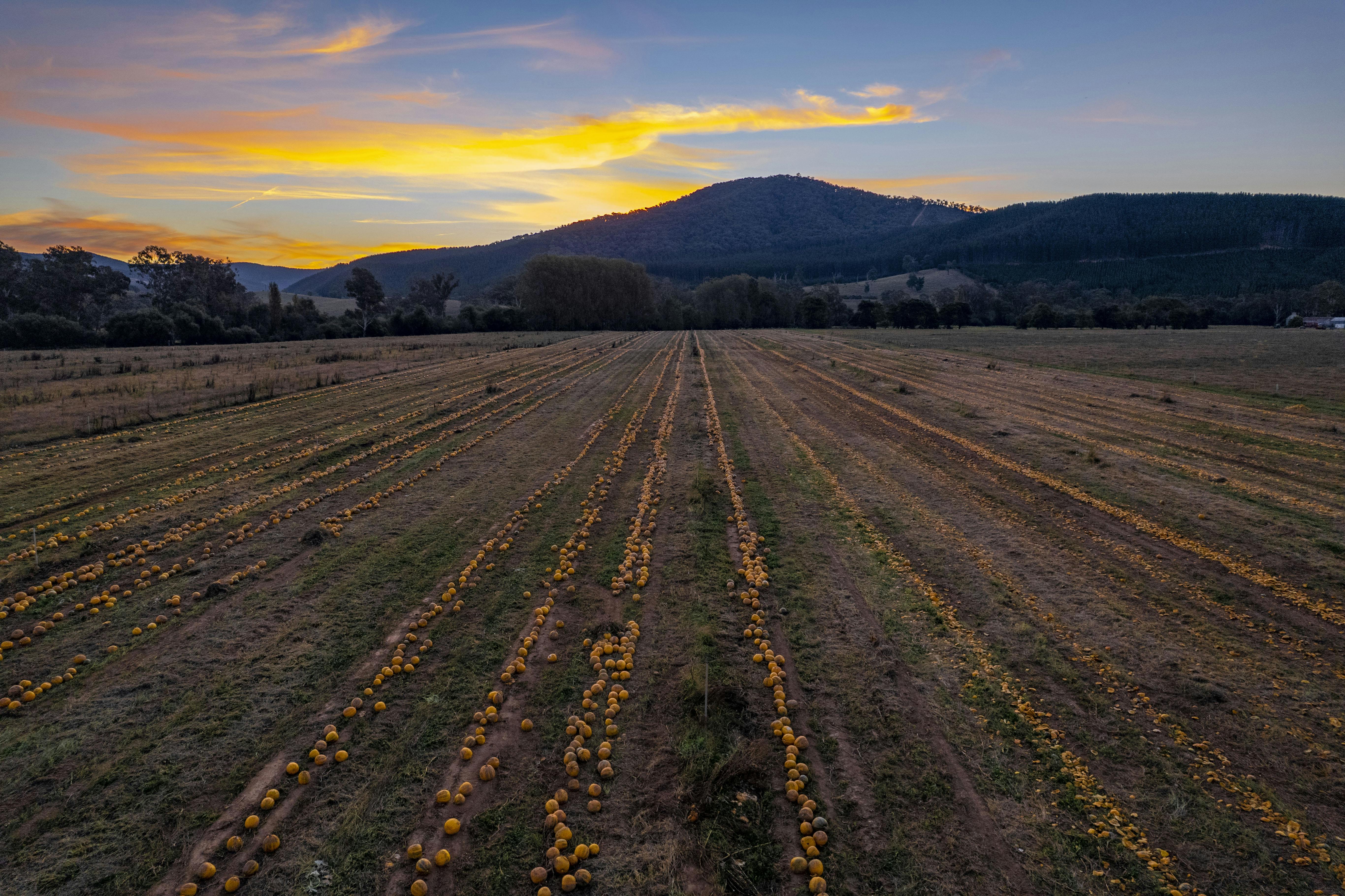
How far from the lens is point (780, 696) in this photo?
6.28 meters

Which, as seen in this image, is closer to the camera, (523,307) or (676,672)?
(676,672)

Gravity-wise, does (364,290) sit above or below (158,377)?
above

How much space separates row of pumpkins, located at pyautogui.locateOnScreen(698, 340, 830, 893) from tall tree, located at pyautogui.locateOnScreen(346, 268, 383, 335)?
10512 centimetres

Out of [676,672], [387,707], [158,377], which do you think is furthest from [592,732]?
[158,377]

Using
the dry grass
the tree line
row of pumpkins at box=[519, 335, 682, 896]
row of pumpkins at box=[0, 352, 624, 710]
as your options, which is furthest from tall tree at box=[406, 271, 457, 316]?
row of pumpkins at box=[519, 335, 682, 896]

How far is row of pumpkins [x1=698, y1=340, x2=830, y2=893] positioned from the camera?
4508 millimetres

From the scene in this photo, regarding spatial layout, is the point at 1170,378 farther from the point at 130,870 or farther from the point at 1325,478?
the point at 130,870

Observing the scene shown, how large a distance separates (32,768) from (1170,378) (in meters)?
40.5

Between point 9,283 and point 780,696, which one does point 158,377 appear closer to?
point 780,696

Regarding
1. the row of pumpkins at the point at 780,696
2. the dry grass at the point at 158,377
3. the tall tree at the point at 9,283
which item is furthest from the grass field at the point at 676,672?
the tall tree at the point at 9,283

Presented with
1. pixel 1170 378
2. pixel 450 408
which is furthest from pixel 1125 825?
pixel 1170 378

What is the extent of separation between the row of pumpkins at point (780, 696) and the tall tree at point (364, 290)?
105123mm

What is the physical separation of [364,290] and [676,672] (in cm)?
11332

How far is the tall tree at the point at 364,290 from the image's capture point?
102 meters
